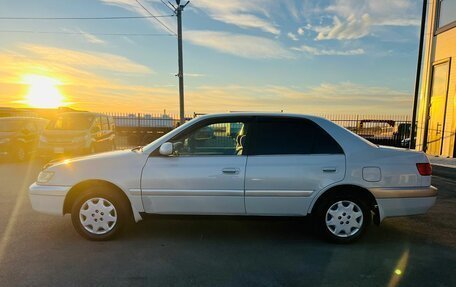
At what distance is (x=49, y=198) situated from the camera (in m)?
4.10

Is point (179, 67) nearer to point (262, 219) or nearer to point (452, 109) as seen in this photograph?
point (452, 109)

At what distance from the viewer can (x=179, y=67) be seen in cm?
1510

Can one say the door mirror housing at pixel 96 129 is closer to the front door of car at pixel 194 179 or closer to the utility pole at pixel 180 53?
the utility pole at pixel 180 53

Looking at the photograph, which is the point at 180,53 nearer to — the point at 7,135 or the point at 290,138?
the point at 7,135

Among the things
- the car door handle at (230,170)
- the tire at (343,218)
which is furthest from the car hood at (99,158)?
the tire at (343,218)

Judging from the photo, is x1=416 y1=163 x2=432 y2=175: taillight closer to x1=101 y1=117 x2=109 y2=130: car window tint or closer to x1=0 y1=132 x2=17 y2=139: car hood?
x1=101 y1=117 x2=109 y2=130: car window tint

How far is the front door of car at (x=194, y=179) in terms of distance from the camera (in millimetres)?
3900

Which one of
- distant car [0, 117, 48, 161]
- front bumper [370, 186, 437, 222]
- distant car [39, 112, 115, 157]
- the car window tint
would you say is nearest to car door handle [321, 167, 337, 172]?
front bumper [370, 186, 437, 222]

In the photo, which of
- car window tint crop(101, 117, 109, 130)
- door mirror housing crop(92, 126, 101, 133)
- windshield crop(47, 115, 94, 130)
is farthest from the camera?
car window tint crop(101, 117, 109, 130)

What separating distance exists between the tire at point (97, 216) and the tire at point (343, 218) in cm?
240

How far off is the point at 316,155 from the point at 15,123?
1239 centimetres

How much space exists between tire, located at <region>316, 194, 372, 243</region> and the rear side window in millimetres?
639

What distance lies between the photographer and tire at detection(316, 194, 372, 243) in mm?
3959

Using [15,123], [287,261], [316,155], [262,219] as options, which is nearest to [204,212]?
[262,219]
